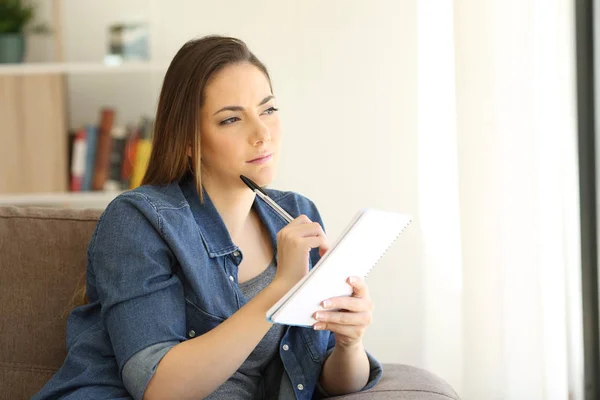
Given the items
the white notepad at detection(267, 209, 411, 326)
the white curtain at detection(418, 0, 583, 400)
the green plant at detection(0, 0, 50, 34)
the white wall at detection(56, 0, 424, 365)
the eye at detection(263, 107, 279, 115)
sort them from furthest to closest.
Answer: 1. the green plant at detection(0, 0, 50, 34)
2. the white wall at detection(56, 0, 424, 365)
3. the white curtain at detection(418, 0, 583, 400)
4. the eye at detection(263, 107, 279, 115)
5. the white notepad at detection(267, 209, 411, 326)

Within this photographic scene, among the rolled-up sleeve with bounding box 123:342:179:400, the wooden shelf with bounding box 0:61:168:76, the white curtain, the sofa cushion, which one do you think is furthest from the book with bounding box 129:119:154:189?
the rolled-up sleeve with bounding box 123:342:179:400

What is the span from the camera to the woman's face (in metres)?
1.55

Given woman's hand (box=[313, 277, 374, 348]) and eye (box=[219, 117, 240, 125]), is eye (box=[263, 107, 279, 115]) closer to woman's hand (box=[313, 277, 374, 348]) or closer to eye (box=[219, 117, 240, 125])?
eye (box=[219, 117, 240, 125])

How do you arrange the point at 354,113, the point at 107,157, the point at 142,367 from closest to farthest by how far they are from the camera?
the point at 142,367
the point at 354,113
the point at 107,157

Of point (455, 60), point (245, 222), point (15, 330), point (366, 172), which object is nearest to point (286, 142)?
point (366, 172)

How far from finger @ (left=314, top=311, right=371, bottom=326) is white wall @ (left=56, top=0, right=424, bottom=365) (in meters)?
1.51

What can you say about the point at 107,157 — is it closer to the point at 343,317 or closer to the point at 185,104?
the point at 185,104

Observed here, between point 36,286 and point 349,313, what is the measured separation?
2.31 ft

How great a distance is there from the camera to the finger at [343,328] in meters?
1.37

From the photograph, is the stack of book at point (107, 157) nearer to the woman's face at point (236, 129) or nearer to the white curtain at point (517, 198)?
the white curtain at point (517, 198)

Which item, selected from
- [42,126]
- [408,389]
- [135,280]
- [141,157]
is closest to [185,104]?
[135,280]

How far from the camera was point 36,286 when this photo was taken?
5.59 feet

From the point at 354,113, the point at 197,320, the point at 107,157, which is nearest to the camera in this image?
the point at 197,320

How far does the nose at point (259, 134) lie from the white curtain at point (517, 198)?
111cm
